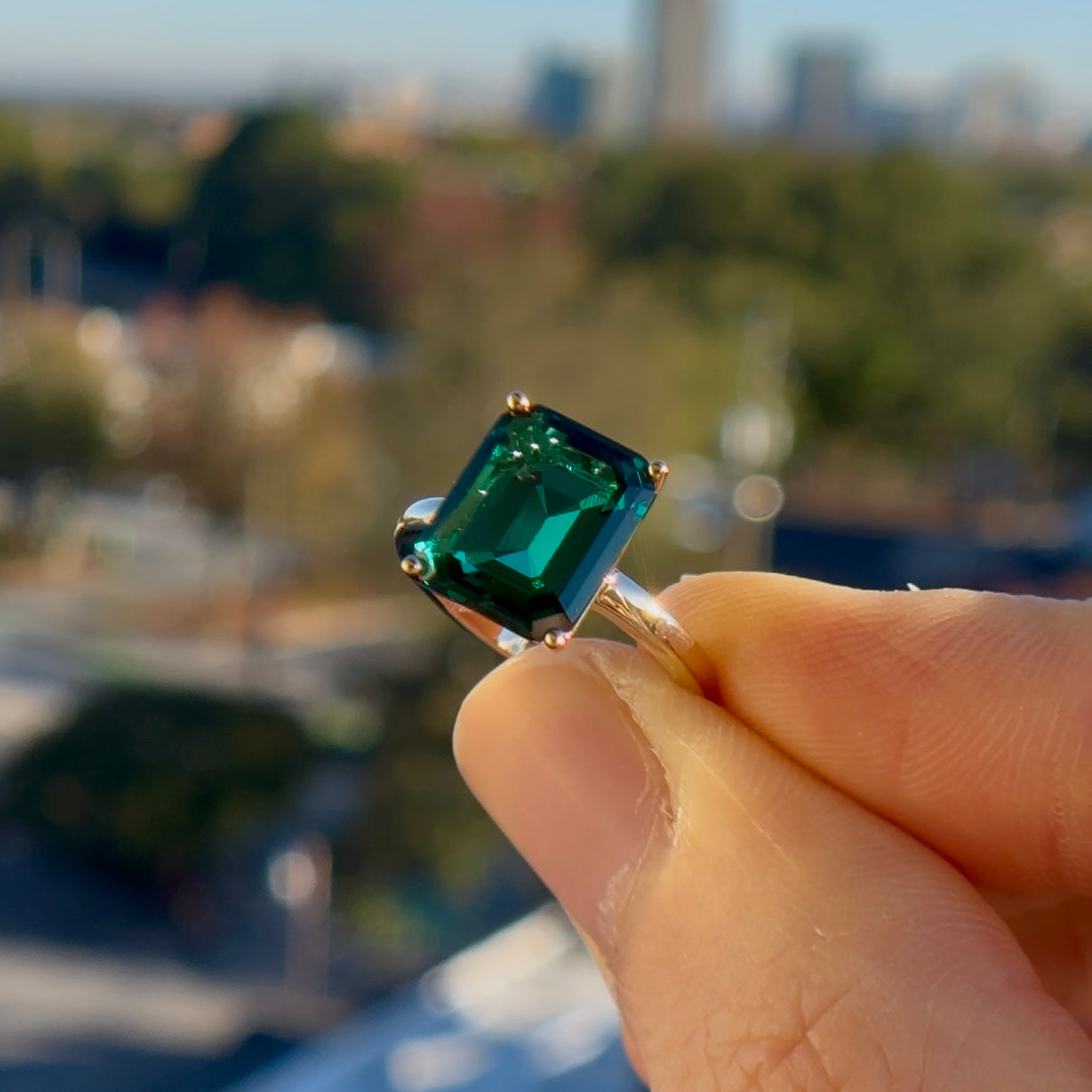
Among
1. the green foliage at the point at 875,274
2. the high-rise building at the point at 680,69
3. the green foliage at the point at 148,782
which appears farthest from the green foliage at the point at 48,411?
the high-rise building at the point at 680,69

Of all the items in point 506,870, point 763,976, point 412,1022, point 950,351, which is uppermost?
point 763,976

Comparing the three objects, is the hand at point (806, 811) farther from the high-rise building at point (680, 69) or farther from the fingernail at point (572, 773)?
the high-rise building at point (680, 69)

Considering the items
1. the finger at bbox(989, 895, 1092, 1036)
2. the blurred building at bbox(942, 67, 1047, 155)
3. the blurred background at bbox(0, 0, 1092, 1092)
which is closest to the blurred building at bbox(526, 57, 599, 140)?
the blurred background at bbox(0, 0, 1092, 1092)

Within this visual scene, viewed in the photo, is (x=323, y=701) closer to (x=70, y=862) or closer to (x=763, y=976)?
(x=70, y=862)

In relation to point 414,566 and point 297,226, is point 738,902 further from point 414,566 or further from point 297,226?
point 297,226

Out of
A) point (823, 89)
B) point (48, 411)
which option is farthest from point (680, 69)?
point (48, 411)

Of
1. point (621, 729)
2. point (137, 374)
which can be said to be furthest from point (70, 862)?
point (621, 729)

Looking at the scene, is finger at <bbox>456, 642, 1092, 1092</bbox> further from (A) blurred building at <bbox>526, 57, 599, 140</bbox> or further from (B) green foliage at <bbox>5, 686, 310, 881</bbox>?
(A) blurred building at <bbox>526, 57, 599, 140</bbox>
